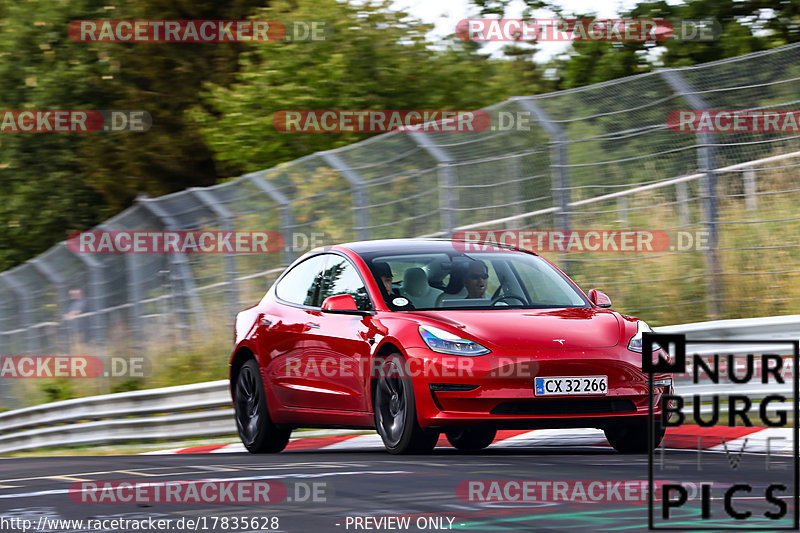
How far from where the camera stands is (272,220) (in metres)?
16.8

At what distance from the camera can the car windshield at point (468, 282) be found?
988cm

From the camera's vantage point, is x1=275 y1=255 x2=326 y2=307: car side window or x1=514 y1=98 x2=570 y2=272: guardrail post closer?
x1=275 y1=255 x2=326 y2=307: car side window

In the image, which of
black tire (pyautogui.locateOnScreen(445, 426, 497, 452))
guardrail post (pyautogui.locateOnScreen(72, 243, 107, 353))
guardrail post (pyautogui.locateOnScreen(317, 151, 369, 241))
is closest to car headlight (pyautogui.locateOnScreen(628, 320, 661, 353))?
black tire (pyautogui.locateOnScreen(445, 426, 497, 452))

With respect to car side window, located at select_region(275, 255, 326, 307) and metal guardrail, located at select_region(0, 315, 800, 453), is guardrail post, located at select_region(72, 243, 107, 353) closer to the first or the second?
metal guardrail, located at select_region(0, 315, 800, 453)

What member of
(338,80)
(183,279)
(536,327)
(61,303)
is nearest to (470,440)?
(536,327)

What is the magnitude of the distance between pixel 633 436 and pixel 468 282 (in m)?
1.57

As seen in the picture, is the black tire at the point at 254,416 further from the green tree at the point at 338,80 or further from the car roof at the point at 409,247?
the green tree at the point at 338,80

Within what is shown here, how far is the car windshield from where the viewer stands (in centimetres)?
988

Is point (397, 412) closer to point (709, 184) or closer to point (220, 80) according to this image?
point (709, 184)

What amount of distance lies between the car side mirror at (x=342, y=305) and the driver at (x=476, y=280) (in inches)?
29.5

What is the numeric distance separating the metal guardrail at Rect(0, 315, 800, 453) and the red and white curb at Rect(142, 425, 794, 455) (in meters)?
0.51

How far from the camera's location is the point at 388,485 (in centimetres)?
741

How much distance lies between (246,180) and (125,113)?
1818cm

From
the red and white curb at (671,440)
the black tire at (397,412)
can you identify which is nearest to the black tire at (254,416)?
the red and white curb at (671,440)
